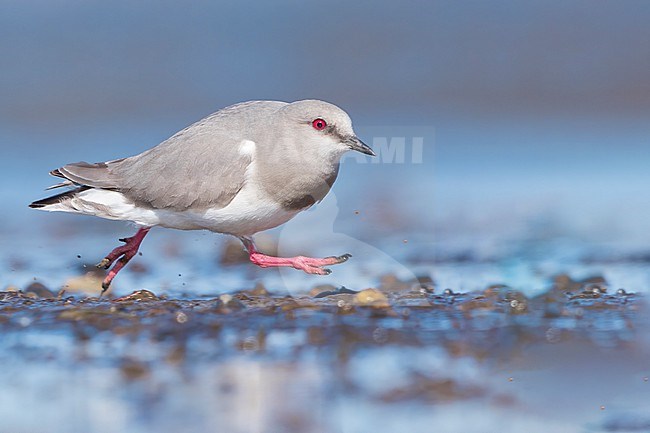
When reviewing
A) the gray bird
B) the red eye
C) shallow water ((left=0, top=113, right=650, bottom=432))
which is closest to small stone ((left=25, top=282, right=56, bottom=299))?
shallow water ((left=0, top=113, right=650, bottom=432))

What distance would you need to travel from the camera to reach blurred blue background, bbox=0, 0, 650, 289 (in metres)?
8.50

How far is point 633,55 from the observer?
38.1 ft

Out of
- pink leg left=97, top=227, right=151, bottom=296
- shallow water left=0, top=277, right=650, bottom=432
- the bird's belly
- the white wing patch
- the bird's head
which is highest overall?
the bird's head

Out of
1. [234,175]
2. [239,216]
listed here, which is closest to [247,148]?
[234,175]

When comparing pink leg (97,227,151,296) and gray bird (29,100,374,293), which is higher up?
gray bird (29,100,374,293)

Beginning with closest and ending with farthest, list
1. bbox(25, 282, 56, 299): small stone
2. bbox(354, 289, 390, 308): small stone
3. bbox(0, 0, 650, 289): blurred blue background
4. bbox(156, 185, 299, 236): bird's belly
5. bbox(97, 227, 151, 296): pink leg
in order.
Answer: bbox(354, 289, 390, 308): small stone, bbox(156, 185, 299, 236): bird's belly, bbox(25, 282, 56, 299): small stone, bbox(97, 227, 151, 296): pink leg, bbox(0, 0, 650, 289): blurred blue background

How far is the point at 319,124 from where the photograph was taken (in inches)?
232

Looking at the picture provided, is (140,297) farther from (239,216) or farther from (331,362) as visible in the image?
(331,362)

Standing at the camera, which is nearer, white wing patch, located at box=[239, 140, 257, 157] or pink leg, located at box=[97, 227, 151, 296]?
white wing patch, located at box=[239, 140, 257, 157]

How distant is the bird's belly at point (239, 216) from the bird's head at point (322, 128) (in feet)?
1.22

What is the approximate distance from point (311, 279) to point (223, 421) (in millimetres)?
2291

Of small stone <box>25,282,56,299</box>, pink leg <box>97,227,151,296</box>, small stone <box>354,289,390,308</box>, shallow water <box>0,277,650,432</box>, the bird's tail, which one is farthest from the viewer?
pink leg <box>97,227,151,296</box>

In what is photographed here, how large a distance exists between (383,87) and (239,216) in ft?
19.2

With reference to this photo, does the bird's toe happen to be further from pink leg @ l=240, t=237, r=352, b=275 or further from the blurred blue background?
the blurred blue background
